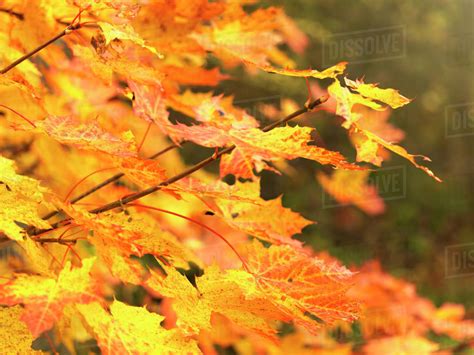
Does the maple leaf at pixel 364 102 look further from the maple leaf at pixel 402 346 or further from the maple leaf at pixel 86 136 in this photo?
the maple leaf at pixel 402 346

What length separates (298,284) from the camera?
995mm

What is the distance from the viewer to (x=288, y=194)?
557cm

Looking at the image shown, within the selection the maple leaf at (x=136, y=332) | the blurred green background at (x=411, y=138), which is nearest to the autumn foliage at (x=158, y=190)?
the maple leaf at (x=136, y=332)

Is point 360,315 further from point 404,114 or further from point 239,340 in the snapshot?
point 404,114

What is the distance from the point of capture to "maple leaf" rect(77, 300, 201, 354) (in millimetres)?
899

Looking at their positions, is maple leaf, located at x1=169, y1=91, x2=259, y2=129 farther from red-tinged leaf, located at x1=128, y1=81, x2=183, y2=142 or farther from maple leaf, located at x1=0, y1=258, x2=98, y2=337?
maple leaf, located at x1=0, y1=258, x2=98, y2=337

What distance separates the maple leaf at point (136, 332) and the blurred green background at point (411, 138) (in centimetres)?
397

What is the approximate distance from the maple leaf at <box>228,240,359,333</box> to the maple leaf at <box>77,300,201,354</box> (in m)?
0.09

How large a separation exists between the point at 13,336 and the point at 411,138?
216 inches

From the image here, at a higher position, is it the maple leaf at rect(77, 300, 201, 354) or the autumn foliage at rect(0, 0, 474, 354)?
the autumn foliage at rect(0, 0, 474, 354)

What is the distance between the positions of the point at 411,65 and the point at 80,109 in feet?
16.1

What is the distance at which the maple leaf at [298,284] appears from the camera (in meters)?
0.94

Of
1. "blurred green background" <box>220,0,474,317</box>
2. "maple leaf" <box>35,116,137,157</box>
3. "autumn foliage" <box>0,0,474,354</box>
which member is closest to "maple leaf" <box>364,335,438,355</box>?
"autumn foliage" <box>0,0,474,354</box>

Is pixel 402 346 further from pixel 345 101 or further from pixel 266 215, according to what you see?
pixel 345 101
